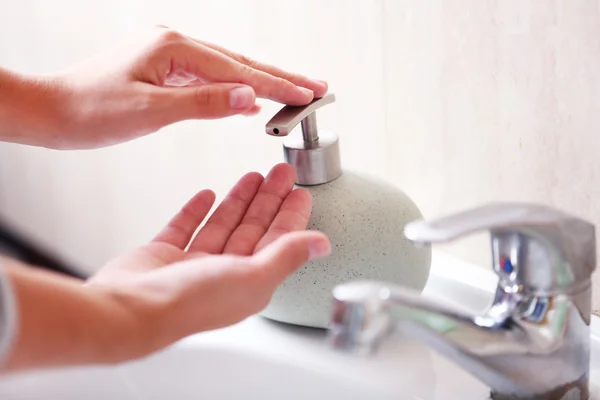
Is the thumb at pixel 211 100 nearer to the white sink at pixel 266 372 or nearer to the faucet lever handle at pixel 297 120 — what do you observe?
the faucet lever handle at pixel 297 120

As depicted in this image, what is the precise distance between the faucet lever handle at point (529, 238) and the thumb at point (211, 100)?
162mm

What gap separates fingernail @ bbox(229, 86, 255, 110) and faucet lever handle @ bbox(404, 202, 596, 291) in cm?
16

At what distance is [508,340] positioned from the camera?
0.37 meters

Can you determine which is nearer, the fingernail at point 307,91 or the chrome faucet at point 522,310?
the chrome faucet at point 522,310

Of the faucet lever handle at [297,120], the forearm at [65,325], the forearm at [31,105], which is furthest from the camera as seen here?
the forearm at [31,105]

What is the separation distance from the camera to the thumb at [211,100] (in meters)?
0.46

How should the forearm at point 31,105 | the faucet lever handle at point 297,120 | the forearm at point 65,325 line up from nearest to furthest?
the forearm at point 65,325 < the faucet lever handle at point 297,120 < the forearm at point 31,105

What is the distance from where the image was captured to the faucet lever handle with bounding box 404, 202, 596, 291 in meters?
0.34

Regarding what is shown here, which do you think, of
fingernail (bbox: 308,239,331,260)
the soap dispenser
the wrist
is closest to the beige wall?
the soap dispenser

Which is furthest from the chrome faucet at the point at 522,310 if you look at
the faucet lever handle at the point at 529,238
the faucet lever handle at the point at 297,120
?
the faucet lever handle at the point at 297,120

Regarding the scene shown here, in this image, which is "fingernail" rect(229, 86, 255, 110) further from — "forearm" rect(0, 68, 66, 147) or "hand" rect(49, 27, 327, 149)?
"forearm" rect(0, 68, 66, 147)

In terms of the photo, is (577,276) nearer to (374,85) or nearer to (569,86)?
(569,86)

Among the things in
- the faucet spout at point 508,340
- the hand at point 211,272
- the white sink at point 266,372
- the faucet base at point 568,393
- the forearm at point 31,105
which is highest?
the forearm at point 31,105

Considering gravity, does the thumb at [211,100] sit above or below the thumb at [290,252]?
above
